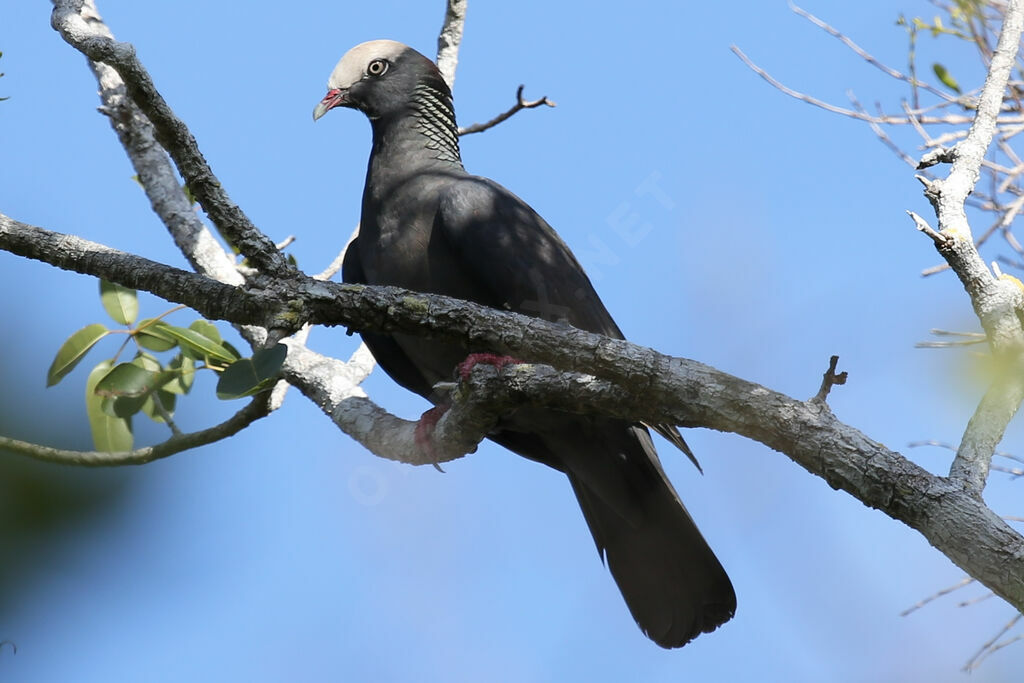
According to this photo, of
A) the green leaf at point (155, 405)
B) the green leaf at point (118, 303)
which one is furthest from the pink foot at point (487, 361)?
the green leaf at point (118, 303)

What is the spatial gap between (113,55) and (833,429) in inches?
80.7

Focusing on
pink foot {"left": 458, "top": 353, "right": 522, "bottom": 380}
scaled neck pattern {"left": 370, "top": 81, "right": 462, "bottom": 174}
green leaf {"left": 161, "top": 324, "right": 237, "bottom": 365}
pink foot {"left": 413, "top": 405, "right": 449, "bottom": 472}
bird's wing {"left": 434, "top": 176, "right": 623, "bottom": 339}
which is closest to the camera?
pink foot {"left": 458, "top": 353, "right": 522, "bottom": 380}

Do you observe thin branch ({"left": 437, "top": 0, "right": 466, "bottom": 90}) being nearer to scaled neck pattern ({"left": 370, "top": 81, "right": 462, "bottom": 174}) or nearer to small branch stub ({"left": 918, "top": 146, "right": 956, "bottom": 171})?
scaled neck pattern ({"left": 370, "top": 81, "right": 462, "bottom": 174})

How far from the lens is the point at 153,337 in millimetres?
3658

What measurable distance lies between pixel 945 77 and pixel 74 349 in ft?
12.1

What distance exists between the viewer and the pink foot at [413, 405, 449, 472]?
11.1 feet

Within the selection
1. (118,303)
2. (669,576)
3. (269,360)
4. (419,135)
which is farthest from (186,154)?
(669,576)

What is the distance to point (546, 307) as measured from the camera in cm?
376

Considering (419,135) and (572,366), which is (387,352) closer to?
(419,135)

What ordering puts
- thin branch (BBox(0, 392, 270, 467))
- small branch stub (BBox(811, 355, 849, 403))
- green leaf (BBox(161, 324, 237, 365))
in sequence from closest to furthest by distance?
small branch stub (BBox(811, 355, 849, 403)) < thin branch (BBox(0, 392, 270, 467)) < green leaf (BBox(161, 324, 237, 365))

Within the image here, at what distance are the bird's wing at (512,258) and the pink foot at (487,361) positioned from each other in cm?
65

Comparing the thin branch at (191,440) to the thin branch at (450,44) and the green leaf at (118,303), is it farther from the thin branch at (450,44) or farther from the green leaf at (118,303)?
the thin branch at (450,44)

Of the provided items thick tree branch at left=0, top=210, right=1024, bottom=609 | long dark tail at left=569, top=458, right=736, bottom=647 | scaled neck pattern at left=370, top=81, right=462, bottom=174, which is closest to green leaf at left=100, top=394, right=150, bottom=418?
thick tree branch at left=0, top=210, right=1024, bottom=609

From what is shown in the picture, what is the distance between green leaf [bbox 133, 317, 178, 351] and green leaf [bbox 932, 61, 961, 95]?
335 centimetres
